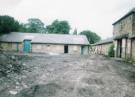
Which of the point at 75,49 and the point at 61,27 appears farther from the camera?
the point at 61,27

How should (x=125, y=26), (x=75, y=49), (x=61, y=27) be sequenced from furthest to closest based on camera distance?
(x=61, y=27) < (x=75, y=49) < (x=125, y=26)

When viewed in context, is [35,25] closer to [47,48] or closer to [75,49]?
[47,48]

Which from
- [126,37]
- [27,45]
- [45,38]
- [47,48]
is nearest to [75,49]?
[47,48]

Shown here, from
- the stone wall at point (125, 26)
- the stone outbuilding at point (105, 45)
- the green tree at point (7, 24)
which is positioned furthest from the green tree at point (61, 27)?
the stone wall at point (125, 26)

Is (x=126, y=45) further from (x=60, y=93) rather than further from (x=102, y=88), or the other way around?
(x=60, y=93)

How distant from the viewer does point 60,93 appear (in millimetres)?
7160

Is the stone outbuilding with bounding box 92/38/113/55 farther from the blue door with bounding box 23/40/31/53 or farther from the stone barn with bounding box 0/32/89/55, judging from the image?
the blue door with bounding box 23/40/31/53

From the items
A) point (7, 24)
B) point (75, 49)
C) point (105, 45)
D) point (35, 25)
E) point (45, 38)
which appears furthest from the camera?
point (35, 25)

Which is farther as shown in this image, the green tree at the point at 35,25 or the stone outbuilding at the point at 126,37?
the green tree at the point at 35,25

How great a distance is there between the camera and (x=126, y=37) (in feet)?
74.0

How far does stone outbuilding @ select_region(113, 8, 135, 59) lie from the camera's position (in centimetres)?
2067

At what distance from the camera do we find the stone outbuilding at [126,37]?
2067 centimetres

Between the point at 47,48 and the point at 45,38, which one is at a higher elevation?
the point at 45,38

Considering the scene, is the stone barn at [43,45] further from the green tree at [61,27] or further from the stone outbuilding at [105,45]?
the green tree at [61,27]
